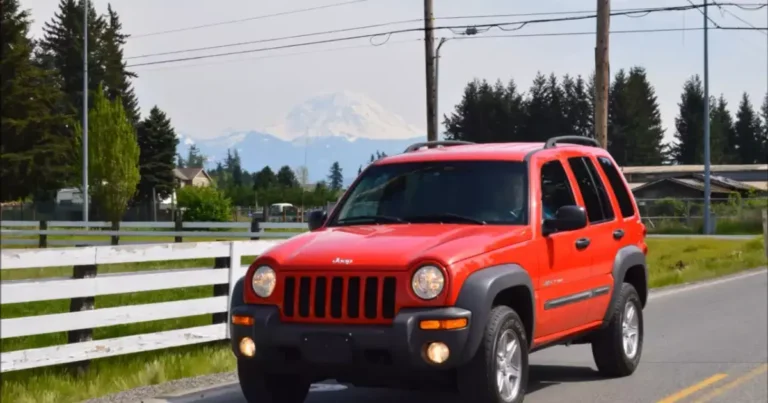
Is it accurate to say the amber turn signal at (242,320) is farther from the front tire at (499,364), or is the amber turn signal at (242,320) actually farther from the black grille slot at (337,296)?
the front tire at (499,364)

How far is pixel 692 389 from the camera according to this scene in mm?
9625

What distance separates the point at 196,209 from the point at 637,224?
118 ft

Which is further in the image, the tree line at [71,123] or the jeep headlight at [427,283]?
the tree line at [71,123]

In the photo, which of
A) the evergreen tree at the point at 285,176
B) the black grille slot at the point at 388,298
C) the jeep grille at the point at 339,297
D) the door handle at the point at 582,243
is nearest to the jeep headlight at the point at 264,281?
the jeep grille at the point at 339,297

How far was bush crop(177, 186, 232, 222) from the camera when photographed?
44.9 meters

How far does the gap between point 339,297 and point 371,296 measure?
212 mm

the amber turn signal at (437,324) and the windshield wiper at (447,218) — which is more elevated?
the windshield wiper at (447,218)

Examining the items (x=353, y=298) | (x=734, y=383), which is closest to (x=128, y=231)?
(x=734, y=383)

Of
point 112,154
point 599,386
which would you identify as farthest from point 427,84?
point 599,386

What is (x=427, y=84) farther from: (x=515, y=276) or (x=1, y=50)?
(x=1, y=50)

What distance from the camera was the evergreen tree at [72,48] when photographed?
4969 centimetres

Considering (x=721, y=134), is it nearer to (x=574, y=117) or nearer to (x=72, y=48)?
(x=574, y=117)

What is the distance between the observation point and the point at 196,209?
4519 cm

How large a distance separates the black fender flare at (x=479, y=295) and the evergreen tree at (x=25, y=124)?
1361 inches
